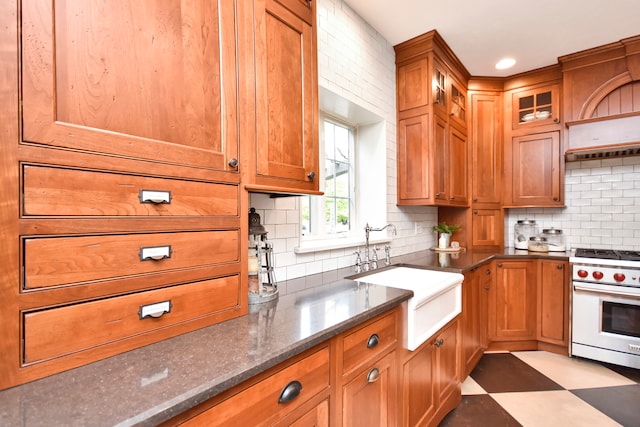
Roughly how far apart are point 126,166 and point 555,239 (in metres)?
3.93

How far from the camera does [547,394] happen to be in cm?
221

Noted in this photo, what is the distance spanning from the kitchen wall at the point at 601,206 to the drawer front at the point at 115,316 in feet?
12.2

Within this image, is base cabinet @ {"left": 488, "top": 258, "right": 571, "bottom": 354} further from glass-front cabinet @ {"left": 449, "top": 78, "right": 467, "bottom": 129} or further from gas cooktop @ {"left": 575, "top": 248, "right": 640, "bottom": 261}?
glass-front cabinet @ {"left": 449, "top": 78, "right": 467, "bottom": 129}

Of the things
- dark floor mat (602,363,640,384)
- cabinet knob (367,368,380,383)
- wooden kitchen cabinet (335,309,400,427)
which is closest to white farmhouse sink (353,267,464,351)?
wooden kitchen cabinet (335,309,400,427)

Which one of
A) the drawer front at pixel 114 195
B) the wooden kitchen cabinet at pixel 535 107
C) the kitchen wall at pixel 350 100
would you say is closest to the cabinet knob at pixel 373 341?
the kitchen wall at pixel 350 100

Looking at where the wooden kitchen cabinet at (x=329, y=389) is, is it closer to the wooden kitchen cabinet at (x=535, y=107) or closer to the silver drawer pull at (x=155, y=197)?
the silver drawer pull at (x=155, y=197)

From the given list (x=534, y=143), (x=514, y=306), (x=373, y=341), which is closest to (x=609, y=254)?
(x=514, y=306)

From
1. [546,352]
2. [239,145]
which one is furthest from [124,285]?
[546,352]

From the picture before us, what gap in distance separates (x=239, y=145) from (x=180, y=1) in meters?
0.46

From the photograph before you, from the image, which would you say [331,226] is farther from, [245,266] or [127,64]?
[127,64]

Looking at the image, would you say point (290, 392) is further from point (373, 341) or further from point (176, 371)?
point (373, 341)

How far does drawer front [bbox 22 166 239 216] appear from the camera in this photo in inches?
27.1

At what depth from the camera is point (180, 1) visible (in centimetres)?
93

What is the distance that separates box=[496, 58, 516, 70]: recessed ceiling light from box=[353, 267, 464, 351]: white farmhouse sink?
231 centimetres
